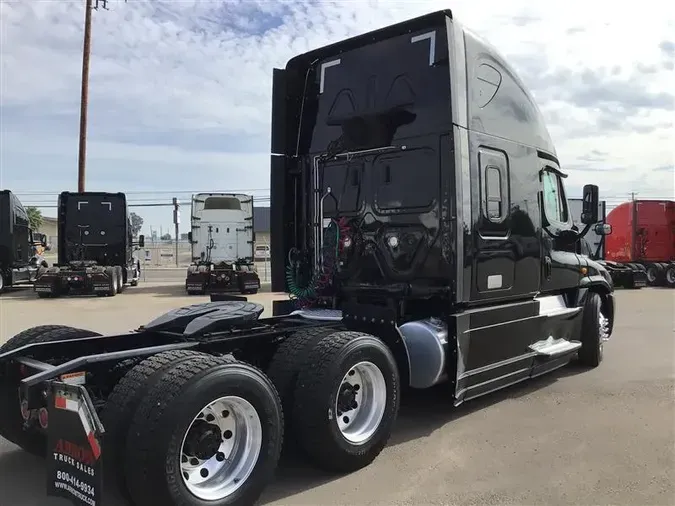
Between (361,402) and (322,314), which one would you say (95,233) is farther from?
(361,402)

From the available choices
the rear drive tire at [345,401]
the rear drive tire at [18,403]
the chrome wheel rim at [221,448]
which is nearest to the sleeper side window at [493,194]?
the rear drive tire at [345,401]

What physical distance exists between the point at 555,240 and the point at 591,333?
1.52m

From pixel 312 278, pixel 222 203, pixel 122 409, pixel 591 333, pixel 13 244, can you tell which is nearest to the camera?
pixel 122 409

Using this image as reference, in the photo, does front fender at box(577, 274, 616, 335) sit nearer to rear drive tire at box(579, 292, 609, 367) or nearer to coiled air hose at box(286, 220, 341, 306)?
rear drive tire at box(579, 292, 609, 367)

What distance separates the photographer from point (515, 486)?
407 cm

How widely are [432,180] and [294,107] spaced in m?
2.01

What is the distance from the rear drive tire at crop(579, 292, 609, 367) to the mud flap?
20.3 feet

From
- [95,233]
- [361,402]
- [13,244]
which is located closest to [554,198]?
[361,402]

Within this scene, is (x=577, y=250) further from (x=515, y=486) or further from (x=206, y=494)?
(x=206, y=494)

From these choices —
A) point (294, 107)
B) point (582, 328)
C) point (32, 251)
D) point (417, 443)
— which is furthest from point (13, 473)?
point (32, 251)

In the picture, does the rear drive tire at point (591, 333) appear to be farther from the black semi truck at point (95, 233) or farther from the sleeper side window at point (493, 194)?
the black semi truck at point (95, 233)

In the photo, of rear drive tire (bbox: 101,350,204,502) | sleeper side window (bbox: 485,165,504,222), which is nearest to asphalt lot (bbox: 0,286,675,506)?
rear drive tire (bbox: 101,350,204,502)

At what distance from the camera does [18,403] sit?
4152 mm

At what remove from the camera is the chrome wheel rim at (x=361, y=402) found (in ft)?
14.3
